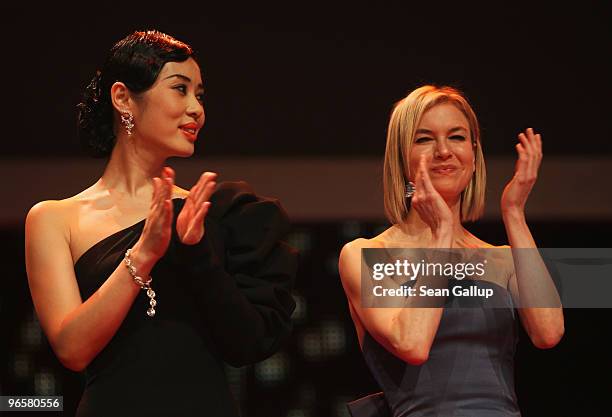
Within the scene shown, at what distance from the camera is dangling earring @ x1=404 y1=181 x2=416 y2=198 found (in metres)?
2.68

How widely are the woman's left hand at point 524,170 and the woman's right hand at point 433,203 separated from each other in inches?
6.1

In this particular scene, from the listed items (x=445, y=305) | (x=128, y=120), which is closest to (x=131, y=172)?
(x=128, y=120)

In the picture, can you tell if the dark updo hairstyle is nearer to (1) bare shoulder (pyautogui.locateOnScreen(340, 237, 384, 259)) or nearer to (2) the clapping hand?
(2) the clapping hand

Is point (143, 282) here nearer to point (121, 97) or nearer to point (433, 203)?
point (121, 97)

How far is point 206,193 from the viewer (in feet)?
7.32

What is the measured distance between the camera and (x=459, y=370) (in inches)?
100.0

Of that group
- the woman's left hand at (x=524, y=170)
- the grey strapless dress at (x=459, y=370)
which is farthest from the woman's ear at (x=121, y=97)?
the woman's left hand at (x=524, y=170)

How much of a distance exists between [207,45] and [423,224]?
36.9 inches

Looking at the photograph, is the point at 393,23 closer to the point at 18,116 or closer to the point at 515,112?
the point at 515,112

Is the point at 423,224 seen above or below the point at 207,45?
below

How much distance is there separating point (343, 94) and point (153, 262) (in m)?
1.16

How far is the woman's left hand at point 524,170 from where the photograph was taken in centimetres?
254

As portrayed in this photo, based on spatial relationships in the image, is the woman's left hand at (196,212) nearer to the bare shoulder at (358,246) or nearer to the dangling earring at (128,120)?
the dangling earring at (128,120)

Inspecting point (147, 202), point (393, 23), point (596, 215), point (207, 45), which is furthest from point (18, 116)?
point (596, 215)
